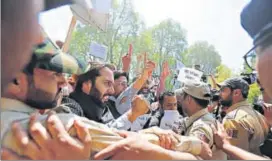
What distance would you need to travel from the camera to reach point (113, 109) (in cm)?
200

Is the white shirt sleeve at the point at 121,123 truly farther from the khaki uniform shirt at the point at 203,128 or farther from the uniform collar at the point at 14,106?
the uniform collar at the point at 14,106

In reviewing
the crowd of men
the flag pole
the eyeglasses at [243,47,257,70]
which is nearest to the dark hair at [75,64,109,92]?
the crowd of men

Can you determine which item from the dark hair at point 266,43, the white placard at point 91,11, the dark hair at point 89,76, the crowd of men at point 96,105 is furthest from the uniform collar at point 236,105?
the white placard at point 91,11

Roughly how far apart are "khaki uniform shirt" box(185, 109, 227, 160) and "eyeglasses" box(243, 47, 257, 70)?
34cm

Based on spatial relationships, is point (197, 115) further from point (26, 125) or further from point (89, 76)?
point (26, 125)

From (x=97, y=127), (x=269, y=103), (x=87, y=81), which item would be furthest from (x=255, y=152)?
(x=87, y=81)

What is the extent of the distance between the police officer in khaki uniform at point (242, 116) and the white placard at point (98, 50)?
0.62 meters

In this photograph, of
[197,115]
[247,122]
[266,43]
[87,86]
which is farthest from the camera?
[247,122]

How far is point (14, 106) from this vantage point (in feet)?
5.07

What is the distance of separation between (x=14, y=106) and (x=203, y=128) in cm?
83

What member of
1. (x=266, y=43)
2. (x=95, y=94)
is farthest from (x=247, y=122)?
(x=95, y=94)

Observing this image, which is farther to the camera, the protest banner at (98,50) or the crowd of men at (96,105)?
the protest banner at (98,50)

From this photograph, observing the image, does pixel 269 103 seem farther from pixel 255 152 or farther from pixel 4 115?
pixel 4 115

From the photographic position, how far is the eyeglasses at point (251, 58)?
1.71 m
